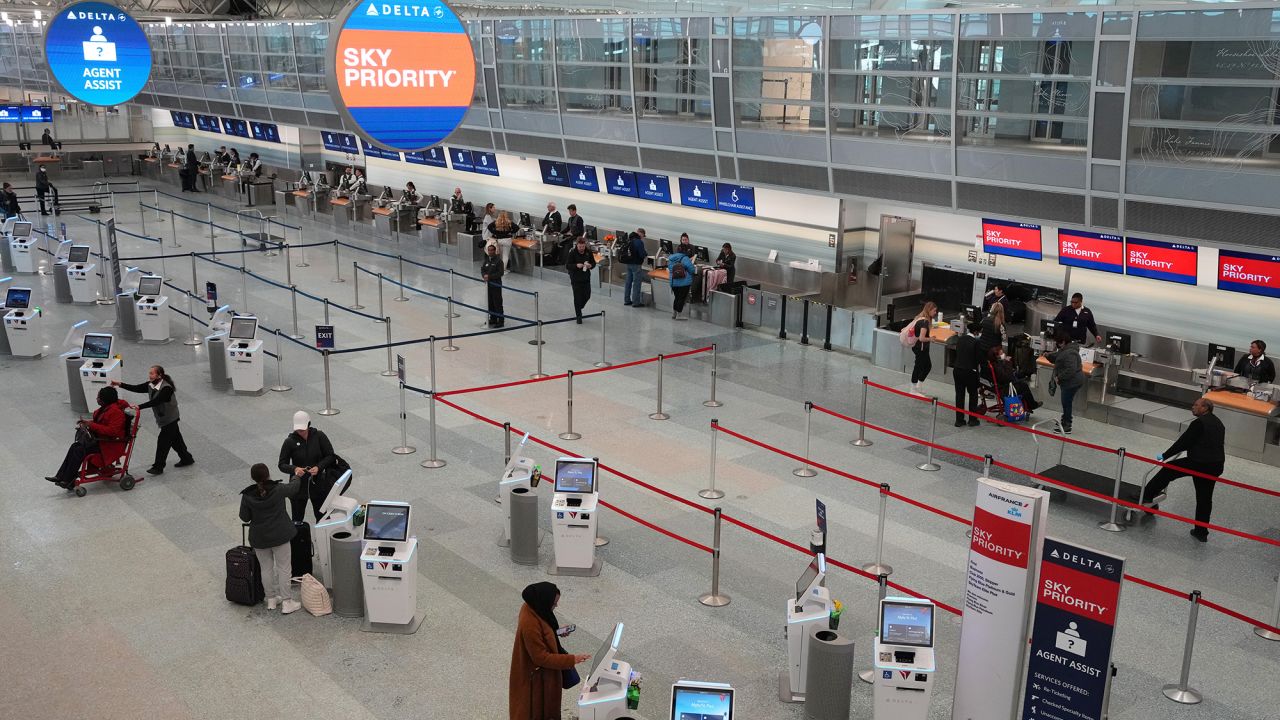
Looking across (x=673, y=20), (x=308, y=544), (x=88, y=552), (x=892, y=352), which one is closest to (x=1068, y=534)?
(x=892, y=352)

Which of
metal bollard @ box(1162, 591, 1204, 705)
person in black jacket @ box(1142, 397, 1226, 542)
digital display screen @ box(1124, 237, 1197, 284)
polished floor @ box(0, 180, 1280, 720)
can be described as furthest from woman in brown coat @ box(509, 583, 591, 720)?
digital display screen @ box(1124, 237, 1197, 284)

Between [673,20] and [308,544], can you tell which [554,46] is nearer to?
[673,20]

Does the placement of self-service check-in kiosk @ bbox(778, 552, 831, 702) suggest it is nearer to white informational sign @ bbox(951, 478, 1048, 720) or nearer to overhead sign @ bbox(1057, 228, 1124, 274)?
white informational sign @ bbox(951, 478, 1048, 720)

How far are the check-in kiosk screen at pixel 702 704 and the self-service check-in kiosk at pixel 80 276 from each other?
18.2m

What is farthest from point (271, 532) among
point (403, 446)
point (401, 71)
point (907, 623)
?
point (907, 623)

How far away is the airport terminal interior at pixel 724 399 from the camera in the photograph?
7844 millimetres

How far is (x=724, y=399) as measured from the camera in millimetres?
15383

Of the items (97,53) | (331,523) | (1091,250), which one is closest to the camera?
(331,523)

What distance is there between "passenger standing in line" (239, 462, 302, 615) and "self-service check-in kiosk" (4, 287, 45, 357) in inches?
379

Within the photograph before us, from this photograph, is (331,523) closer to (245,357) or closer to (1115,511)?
(245,357)

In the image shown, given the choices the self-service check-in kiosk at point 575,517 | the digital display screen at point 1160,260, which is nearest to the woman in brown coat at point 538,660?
the self-service check-in kiosk at point 575,517

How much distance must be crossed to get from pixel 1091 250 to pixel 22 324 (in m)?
16.5

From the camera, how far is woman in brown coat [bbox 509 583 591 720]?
6.74 meters

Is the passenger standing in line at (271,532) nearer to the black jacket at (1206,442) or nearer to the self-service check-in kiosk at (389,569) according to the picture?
the self-service check-in kiosk at (389,569)
